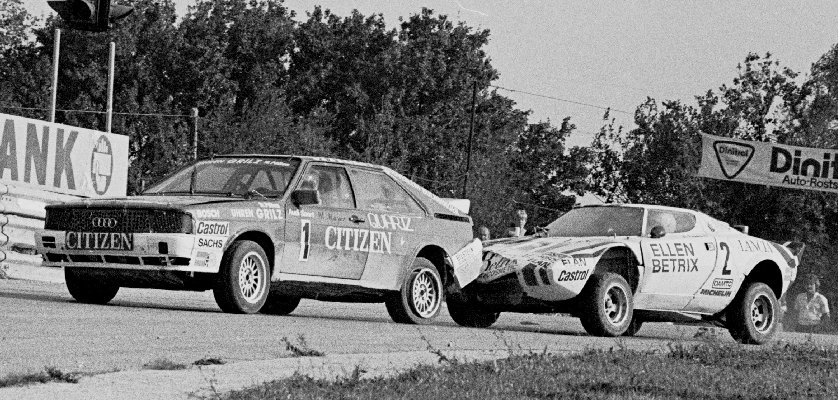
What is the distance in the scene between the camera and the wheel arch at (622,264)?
15.6m

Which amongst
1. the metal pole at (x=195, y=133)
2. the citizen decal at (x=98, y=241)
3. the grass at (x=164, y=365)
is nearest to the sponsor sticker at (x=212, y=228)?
the citizen decal at (x=98, y=241)

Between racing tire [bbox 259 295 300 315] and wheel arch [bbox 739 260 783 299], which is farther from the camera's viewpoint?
wheel arch [bbox 739 260 783 299]

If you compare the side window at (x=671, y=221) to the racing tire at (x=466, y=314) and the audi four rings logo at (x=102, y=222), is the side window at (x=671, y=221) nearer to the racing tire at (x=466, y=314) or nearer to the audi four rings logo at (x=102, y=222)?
the racing tire at (x=466, y=314)

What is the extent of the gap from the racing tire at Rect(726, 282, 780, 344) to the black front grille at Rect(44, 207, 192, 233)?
613 cm

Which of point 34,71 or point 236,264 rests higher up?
point 34,71

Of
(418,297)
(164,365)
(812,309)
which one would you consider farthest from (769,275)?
(164,365)

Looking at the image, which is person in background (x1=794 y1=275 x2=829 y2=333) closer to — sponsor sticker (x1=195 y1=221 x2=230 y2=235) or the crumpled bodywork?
the crumpled bodywork

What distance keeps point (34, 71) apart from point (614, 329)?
57.6 meters

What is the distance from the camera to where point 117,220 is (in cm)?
1407

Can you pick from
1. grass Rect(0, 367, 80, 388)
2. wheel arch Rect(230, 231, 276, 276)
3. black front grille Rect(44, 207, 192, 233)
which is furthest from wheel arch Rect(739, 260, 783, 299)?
grass Rect(0, 367, 80, 388)

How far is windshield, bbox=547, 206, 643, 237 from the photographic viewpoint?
16.1m

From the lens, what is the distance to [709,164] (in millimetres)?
42250

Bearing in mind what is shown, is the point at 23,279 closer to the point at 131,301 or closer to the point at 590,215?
the point at 131,301

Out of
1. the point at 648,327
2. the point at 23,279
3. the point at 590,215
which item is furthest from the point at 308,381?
the point at 23,279
